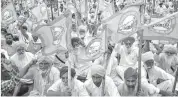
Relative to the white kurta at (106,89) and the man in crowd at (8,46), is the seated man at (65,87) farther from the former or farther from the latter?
the man in crowd at (8,46)

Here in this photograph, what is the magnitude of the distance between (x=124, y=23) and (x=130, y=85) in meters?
1.27

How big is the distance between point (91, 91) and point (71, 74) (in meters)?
0.44

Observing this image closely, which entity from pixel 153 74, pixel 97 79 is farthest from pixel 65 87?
pixel 153 74

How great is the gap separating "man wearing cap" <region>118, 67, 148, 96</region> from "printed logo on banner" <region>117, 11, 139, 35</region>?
952mm

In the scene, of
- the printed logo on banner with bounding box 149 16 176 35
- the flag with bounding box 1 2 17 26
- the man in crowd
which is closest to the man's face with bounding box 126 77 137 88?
the printed logo on banner with bounding box 149 16 176 35

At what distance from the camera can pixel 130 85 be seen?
5125 millimetres

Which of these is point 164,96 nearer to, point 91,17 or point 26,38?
point 26,38

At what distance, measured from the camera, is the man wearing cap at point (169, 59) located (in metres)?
7.40

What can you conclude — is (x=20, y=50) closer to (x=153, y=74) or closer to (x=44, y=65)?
(x=44, y=65)

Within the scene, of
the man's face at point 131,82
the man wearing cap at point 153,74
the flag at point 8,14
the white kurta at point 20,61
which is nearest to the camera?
the man's face at point 131,82

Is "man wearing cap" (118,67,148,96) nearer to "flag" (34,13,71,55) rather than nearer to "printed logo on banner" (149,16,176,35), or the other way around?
"printed logo on banner" (149,16,176,35)

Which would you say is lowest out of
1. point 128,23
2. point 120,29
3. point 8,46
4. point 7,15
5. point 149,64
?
point 149,64

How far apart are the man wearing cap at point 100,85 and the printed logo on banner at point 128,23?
933mm

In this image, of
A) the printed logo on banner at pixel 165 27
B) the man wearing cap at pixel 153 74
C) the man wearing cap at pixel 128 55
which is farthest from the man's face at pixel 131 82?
the man wearing cap at pixel 128 55
